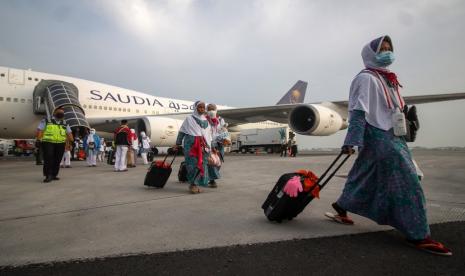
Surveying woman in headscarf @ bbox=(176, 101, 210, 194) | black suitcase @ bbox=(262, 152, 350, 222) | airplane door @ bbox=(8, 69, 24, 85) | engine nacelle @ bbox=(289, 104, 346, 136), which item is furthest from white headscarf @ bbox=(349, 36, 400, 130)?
airplane door @ bbox=(8, 69, 24, 85)

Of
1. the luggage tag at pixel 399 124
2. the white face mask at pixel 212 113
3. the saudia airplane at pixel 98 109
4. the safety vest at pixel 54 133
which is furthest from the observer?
the saudia airplane at pixel 98 109

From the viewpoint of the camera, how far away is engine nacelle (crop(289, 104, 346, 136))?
12352 mm

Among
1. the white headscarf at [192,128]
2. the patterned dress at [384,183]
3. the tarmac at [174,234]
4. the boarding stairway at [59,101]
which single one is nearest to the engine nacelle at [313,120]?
the boarding stairway at [59,101]

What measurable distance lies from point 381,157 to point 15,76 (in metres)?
14.3

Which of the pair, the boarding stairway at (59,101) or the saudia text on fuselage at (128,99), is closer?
the boarding stairway at (59,101)

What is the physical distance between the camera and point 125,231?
2.21 m

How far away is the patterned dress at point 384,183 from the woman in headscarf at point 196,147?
2.17m

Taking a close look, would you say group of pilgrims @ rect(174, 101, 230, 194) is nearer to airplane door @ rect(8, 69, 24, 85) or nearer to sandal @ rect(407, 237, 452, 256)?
sandal @ rect(407, 237, 452, 256)

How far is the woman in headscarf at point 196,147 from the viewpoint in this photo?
13.3ft

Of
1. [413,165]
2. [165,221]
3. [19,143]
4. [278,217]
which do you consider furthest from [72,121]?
[19,143]

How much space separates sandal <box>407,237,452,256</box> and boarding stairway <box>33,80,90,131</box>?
34.5ft

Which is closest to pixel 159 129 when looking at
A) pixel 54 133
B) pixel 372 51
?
pixel 54 133

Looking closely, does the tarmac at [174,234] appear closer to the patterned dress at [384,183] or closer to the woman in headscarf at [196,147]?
the patterned dress at [384,183]

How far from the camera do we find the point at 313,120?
40.9 feet
